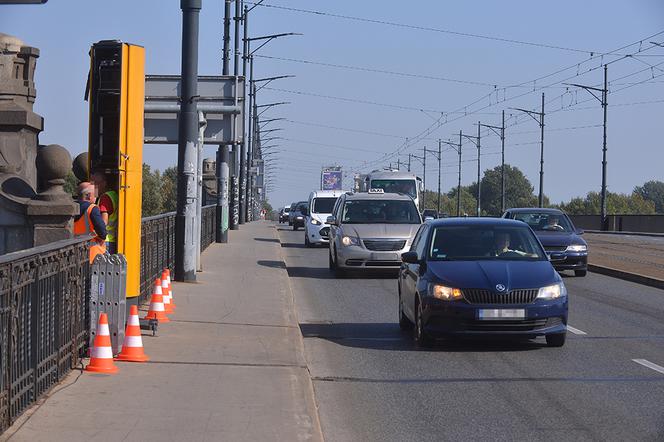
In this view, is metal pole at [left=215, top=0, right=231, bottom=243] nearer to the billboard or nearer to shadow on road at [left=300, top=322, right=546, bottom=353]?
shadow on road at [left=300, top=322, right=546, bottom=353]

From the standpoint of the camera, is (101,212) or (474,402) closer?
(474,402)

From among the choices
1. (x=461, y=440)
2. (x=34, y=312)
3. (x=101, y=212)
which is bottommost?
(x=461, y=440)

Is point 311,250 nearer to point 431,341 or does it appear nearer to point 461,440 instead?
point 431,341

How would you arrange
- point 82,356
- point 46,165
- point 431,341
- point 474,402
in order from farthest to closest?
1. point 431,341
2. point 46,165
3. point 82,356
4. point 474,402

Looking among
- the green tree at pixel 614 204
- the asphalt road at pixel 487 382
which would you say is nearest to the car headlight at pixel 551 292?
the asphalt road at pixel 487 382

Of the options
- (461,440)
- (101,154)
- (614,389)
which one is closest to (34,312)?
(461,440)

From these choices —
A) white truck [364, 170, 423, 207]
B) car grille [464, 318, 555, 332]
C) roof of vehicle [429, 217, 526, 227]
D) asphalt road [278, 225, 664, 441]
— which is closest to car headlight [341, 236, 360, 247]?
asphalt road [278, 225, 664, 441]

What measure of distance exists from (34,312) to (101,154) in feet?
13.7

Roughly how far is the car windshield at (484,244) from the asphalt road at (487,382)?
1.07m

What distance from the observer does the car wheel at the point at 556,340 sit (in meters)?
12.0

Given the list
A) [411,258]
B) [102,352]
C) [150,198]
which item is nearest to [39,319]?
[102,352]

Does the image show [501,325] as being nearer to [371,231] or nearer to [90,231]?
[90,231]

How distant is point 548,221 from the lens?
25125mm

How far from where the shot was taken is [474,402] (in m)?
8.96
